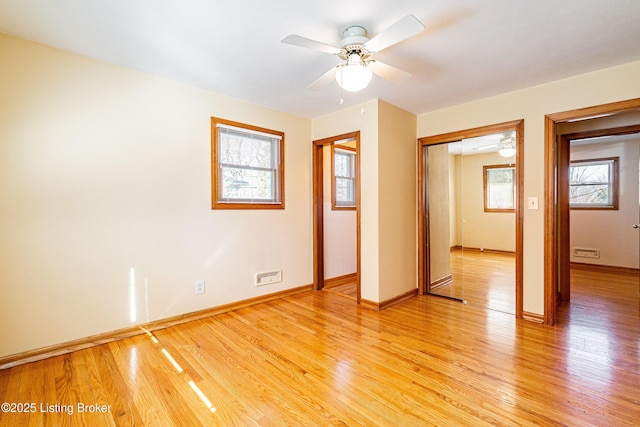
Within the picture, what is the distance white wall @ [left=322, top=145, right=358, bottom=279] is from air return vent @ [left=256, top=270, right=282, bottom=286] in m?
0.82

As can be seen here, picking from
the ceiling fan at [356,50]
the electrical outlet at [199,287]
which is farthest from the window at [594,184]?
the electrical outlet at [199,287]

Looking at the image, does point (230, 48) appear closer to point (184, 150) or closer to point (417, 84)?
point (184, 150)

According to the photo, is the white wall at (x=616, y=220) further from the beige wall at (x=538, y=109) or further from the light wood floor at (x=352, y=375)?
the beige wall at (x=538, y=109)

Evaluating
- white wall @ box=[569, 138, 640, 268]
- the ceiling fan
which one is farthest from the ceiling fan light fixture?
white wall @ box=[569, 138, 640, 268]

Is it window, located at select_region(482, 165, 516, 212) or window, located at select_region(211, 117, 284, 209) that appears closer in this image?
window, located at select_region(211, 117, 284, 209)

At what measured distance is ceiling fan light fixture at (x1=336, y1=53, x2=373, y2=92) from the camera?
1.95 metres

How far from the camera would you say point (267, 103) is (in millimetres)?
3475

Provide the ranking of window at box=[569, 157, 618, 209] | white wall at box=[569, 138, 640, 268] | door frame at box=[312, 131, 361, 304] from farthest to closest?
1. window at box=[569, 157, 618, 209]
2. white wall at box=[569, 138, 640, 268]
3. door frame at box=[312, 131, 361, 304]

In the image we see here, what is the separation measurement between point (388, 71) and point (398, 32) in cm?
52

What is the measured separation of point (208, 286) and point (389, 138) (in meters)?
2.67

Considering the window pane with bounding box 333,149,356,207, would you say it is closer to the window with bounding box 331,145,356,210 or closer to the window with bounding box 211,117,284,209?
the window with bounding box 331,145,356,210

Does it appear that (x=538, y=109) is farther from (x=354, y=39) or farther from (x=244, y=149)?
(x=244, y=149)

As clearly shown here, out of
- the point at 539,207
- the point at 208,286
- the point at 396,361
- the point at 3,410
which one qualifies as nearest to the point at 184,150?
the point at 208,286

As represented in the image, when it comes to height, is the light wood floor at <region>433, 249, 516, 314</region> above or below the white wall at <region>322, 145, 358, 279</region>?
below
